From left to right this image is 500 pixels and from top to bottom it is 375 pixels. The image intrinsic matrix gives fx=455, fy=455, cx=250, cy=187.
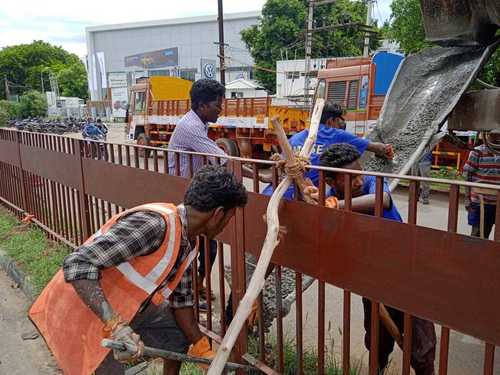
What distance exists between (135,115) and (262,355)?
1446 cm

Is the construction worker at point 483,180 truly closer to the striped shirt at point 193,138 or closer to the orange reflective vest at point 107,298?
the striped shirt at point 193,138

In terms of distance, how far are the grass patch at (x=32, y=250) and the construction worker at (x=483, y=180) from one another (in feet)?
12.3

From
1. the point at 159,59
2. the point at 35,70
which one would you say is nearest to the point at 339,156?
the point at 159,59

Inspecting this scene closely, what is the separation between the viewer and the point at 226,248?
5.37 m

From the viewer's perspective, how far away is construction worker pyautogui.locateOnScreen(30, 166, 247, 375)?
163 cm

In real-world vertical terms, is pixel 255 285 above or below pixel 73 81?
below

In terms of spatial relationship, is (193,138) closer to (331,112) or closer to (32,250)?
(331,112)

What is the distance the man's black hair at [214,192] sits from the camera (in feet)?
5.83

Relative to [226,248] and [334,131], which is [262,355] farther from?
[226,248]

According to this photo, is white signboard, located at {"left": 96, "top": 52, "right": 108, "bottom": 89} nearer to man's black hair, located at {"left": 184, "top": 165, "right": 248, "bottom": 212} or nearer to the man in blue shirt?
the man in blue shirt

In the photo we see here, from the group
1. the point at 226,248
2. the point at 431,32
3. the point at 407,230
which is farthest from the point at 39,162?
the point at 407,230

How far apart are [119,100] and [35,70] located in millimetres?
28074

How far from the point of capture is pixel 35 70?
6303 centimetres

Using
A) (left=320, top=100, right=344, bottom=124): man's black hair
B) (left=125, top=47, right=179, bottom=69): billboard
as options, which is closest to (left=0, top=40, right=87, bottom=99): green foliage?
Result: (left=125, top=47, right=179, bottom=69): billboard
